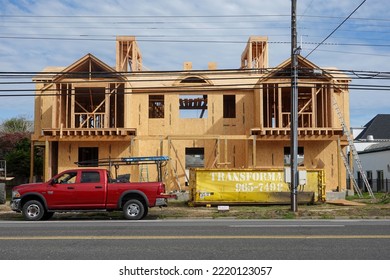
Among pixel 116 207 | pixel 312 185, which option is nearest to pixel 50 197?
pixel 116 207

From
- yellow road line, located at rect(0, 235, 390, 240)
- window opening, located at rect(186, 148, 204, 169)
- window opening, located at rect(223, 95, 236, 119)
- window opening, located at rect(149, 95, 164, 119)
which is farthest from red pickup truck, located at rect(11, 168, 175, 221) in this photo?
window opening, located at rect(223, 95, 236, 119)

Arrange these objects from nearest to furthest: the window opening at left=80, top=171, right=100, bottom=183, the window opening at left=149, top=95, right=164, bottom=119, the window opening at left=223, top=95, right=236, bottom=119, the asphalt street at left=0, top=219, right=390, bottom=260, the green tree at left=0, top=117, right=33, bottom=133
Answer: the asphalt street at left=0, top=219, right=390, bottom=260
the window opening at left=80, top=171, right=100, bottom=183
the window opening at left=149, top=95, right=164, bottom=119
the window opening at left=223, top=95, right=236, bottom=119
the green tree at left=0, top=117, right=33, bottom=133

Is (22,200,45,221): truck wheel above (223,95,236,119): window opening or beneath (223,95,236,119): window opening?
beneath

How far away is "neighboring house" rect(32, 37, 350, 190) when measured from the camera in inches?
1089

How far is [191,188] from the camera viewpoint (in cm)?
2266

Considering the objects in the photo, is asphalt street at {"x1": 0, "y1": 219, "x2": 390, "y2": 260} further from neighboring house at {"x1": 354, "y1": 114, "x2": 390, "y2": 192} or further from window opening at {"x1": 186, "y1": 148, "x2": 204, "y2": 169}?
neighboring house at {"x1": 354, "y1": 114, "x2": 390, "y2": 192}

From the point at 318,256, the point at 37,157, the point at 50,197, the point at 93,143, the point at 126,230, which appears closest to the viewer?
the point at 318,256

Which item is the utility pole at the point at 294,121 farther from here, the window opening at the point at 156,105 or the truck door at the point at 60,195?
the window opening at the point at 156,105

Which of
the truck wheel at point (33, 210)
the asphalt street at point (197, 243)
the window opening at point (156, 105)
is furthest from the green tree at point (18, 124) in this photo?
the asphalt street at point (197, 243)

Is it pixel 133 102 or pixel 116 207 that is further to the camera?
pixel 133 102

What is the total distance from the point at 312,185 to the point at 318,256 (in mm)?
15534

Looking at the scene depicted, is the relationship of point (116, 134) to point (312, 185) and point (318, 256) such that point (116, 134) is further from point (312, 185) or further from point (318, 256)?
point (318, 256)

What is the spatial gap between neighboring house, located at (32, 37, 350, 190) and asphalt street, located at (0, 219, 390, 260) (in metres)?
14.8

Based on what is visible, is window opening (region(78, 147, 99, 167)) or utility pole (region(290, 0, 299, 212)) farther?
window opening (region(78, 147, 99, 167))
